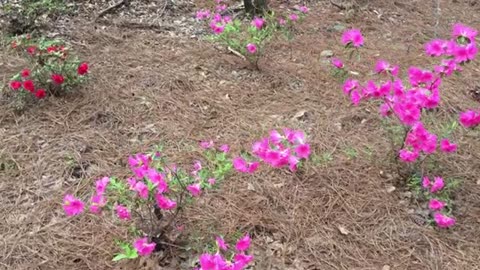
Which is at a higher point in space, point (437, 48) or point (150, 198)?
point (437, 48)

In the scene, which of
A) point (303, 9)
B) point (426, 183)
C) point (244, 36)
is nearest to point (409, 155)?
point (426, 183)

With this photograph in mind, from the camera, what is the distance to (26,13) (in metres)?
3.94

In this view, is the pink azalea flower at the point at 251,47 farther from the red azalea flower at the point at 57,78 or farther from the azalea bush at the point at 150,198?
the azalea bush at the point at 150,198

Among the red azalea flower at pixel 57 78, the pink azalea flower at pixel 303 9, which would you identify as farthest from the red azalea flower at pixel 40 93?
the pink azalea flower at pixel 303 9

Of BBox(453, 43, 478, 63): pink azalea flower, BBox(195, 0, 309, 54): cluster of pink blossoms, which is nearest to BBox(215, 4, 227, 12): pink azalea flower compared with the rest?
BBox(195, 0, 309, 54): cluster of pink blossoms

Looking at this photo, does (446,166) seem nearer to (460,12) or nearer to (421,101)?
(421,101)

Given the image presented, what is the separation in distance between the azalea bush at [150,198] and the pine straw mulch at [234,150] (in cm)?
12

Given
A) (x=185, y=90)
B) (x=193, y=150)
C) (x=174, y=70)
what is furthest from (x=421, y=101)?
(x=174, y=70)

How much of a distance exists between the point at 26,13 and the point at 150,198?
2.77 metres

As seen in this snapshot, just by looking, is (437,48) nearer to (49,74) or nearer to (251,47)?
(251,47)

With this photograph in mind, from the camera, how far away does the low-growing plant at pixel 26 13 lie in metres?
3.94

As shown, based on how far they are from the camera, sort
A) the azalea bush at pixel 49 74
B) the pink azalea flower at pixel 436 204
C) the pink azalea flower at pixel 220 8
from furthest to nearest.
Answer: the pink azalea flower at pixel 220 8
the azalea bush at pixel 49 74
the pink azalea flower at pixel 436 204

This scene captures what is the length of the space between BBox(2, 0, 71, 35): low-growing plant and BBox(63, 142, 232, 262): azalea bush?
91.8 inches

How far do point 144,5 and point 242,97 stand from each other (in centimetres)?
196
